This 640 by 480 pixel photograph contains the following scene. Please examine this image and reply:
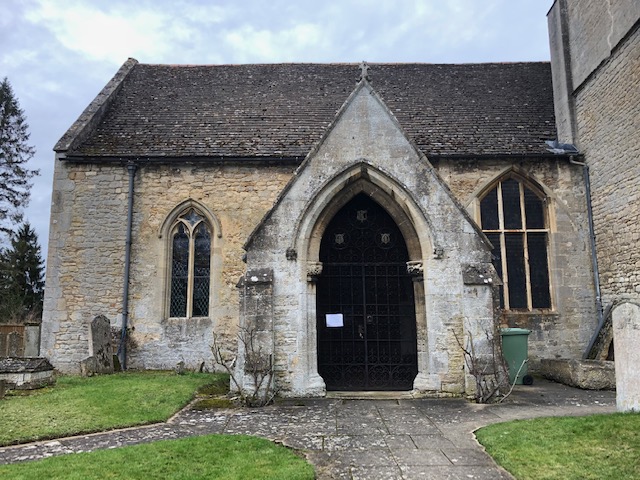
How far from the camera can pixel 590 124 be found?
13844 millimetres

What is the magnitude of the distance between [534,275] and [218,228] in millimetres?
9734

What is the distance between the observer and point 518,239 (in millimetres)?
14383

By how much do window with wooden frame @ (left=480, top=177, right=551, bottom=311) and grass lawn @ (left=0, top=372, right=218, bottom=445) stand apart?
28.9ft

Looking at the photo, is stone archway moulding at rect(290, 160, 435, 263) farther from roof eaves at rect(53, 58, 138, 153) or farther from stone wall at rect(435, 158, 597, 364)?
roof eaves at rect(53, 58, 138, 153)

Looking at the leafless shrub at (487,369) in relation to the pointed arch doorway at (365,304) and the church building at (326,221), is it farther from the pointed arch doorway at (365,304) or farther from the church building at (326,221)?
the pointed arch doorway at (365,304)

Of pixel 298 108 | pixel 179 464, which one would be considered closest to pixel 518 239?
pixel 298 108

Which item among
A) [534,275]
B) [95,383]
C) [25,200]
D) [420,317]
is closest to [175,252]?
[95,383]

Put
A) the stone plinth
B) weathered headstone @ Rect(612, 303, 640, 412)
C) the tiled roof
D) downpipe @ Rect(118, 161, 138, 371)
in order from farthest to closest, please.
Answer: the tiled roof → downpipe @ Rect(118, 161, 138, 371) → the stone plinth → weathered headstone @ Rect(612, 303, 640, 412)

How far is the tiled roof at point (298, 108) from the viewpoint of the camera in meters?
14.4

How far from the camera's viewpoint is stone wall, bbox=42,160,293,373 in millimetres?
13578

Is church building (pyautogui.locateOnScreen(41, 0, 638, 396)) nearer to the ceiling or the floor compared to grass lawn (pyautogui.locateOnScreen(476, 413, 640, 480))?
nearer to the ceiling

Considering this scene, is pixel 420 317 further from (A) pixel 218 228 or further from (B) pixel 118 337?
(B) pixel 118 337

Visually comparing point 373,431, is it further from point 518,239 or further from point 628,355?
point 518,239

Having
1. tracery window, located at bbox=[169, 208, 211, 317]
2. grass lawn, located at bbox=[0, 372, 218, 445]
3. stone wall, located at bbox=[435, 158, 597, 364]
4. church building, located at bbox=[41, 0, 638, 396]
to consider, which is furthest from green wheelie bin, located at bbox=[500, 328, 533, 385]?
tracery window, located at bbox=[169, 208, 211, 317]
